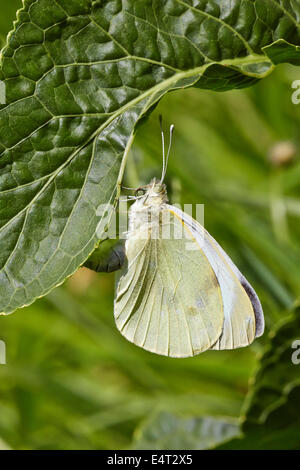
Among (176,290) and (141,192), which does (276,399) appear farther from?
(141,192)

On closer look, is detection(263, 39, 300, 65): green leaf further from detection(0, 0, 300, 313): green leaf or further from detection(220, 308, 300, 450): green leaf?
detection(220, 308, 300, 450): green leaf

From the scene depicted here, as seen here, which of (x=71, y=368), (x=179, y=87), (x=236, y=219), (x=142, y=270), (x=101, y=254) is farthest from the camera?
(x=71, y=368)

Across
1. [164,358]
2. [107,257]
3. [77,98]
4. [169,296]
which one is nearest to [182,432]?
[164,358]

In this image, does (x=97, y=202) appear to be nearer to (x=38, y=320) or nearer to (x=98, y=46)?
(x=98, y=46)

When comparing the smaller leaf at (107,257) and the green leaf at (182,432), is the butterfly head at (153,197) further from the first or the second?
the green leaf at (182,432)

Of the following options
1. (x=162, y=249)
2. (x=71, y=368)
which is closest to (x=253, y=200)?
(x=162, y=249)

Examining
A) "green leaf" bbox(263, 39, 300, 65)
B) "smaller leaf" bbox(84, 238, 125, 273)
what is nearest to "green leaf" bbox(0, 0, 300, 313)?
"green leaf" bbox(263, 39, 300, 65)
